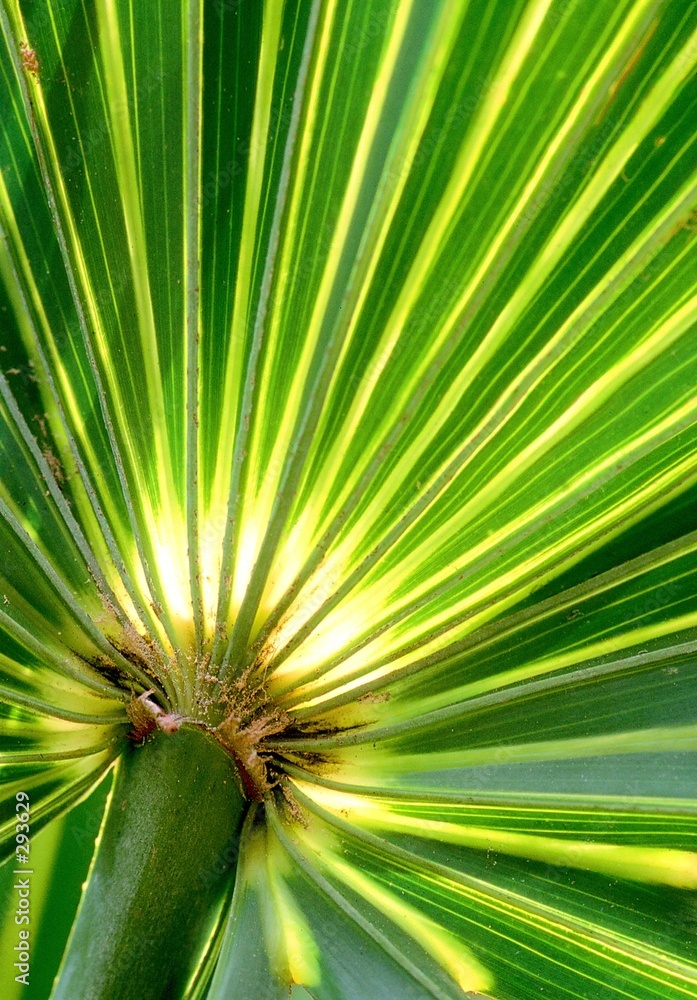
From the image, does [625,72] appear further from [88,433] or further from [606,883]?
[606,883]

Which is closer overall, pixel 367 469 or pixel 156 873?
pixel 156 873

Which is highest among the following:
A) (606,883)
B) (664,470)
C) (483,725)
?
(664,470)

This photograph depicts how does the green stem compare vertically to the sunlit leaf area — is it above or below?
below

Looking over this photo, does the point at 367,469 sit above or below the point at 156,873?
above

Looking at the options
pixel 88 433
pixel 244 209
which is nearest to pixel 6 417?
pixel 88 433
